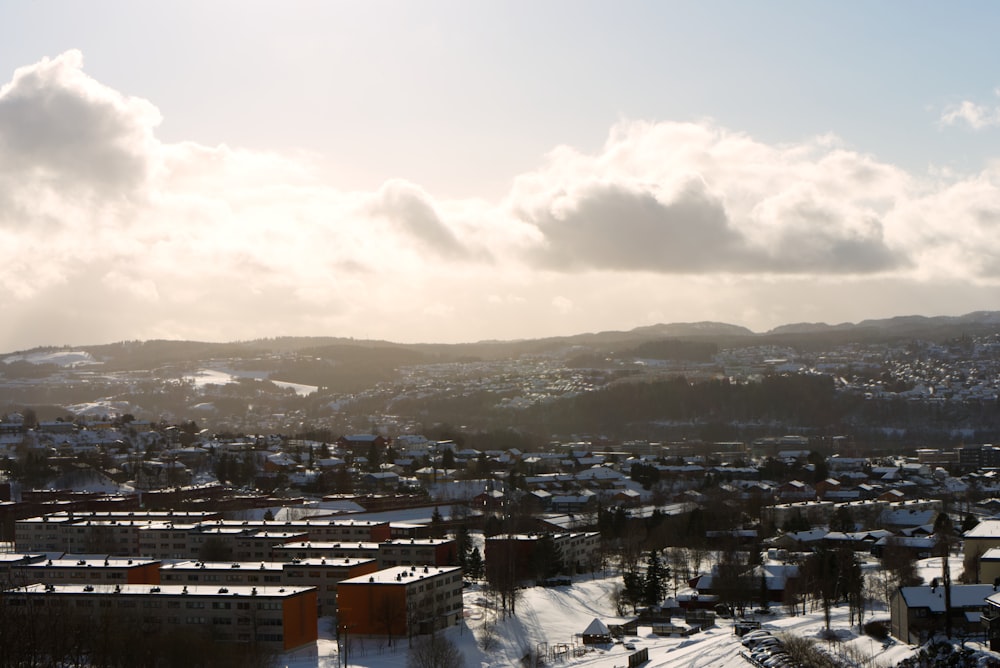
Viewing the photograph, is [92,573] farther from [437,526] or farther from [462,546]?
[437,526]

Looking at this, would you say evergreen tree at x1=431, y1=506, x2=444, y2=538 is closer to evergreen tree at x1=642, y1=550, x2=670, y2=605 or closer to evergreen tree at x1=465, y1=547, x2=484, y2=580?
evergreen tree at x1=465, y1=547, x2=484, y2=580

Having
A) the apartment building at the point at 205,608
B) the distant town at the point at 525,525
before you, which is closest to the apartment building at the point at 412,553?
the distant town at the point at 525,525

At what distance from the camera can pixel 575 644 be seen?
1043 inches

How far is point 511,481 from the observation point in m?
57.6

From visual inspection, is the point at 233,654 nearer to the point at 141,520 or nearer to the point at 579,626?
the point at 579,626

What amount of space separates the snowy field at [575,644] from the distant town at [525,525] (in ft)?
0.54

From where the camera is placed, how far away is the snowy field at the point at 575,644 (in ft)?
75.9

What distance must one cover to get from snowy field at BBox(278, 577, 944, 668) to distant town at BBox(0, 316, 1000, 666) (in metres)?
0.16

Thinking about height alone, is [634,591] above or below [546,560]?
below

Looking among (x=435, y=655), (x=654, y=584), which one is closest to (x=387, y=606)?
(x=435, y=655)

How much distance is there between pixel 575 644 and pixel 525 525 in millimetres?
16422

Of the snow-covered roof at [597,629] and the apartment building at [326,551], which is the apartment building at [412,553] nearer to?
the apartment building at [326,551]

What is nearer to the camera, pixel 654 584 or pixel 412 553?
pixel 654 584

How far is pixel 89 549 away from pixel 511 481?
75.6 ft
